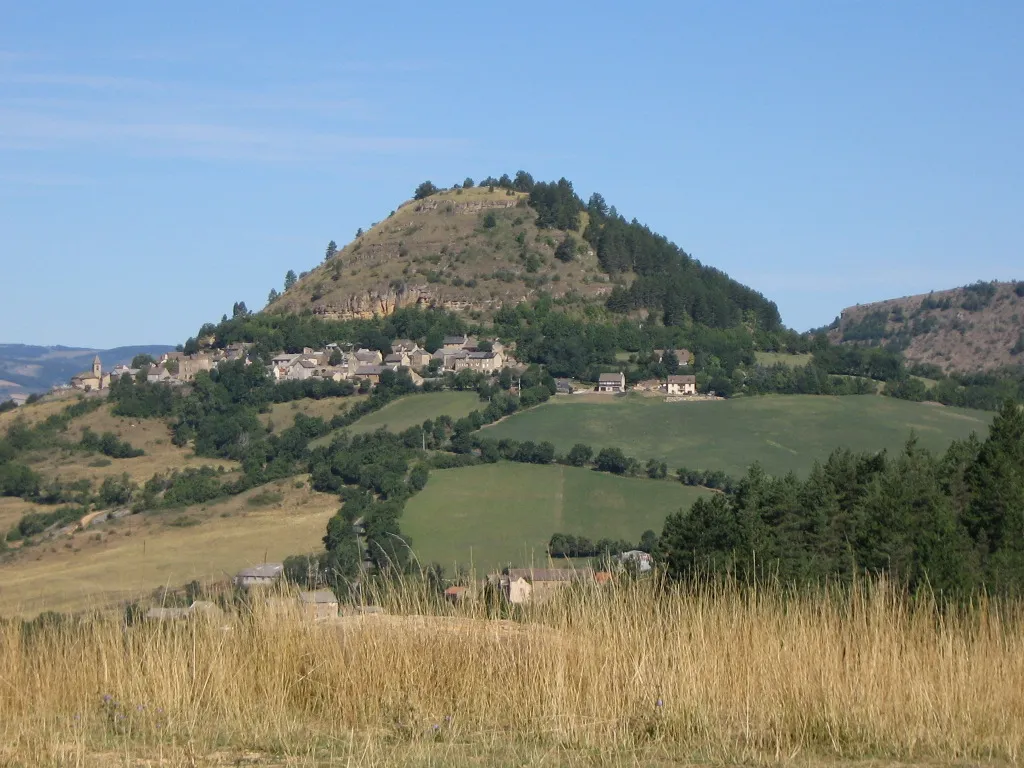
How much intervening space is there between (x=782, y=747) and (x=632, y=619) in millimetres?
1591

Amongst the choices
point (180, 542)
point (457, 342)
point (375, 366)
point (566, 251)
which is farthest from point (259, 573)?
point (566, 251)

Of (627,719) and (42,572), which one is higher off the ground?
(627,719)

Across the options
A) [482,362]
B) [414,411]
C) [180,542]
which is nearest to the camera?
[180,542]

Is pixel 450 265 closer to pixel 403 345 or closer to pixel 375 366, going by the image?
→ pixel 403 345

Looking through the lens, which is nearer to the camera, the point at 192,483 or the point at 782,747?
the point at 782,747

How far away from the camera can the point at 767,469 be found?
6988 centimetres

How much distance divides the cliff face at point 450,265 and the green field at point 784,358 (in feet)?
84.6

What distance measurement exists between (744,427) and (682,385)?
1853 cm

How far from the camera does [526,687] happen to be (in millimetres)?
6469

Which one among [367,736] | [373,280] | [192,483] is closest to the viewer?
Result: [367,736]

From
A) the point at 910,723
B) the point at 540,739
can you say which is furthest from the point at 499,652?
the point at 910,723

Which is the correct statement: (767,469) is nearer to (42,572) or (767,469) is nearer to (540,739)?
(42,572)

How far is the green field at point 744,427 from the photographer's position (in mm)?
74250

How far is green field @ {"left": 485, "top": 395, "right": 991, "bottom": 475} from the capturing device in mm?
74250
